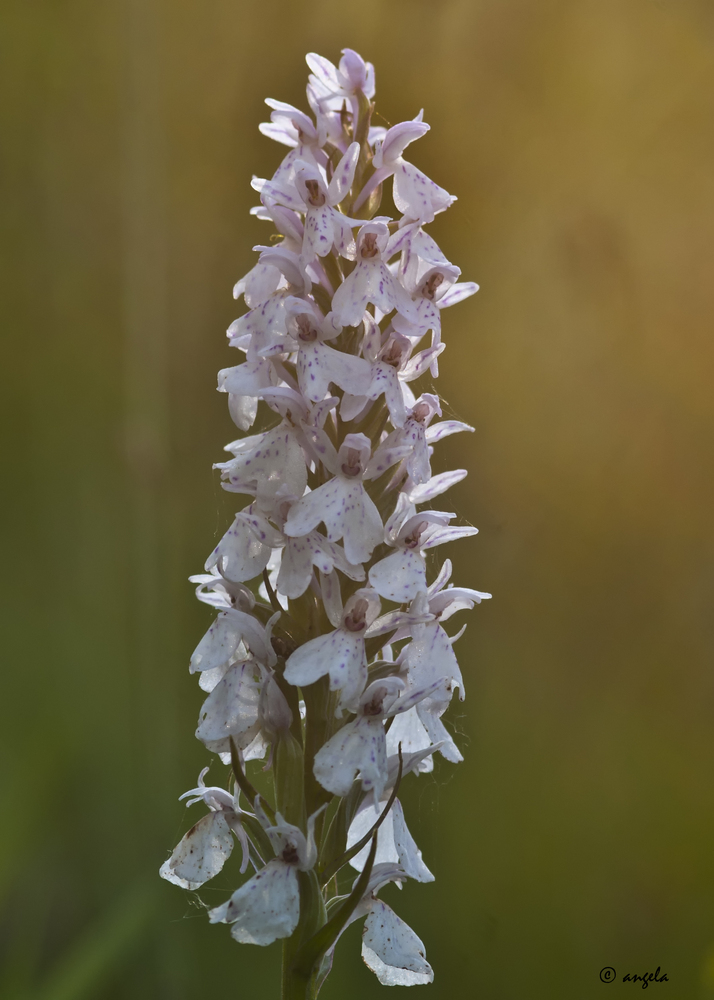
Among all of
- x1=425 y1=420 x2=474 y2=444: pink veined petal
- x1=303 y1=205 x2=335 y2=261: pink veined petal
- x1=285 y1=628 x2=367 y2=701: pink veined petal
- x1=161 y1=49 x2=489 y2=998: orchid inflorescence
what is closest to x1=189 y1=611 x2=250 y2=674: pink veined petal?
x1=161 y1=49 x2=489 y2=998: orchid inflorescence

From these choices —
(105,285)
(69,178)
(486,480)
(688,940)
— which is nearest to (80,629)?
(105,285)

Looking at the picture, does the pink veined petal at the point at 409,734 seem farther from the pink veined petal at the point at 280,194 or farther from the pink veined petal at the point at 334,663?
the pink veined petal at the point at 280,194

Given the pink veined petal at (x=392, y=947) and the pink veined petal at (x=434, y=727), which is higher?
the pink veined petal at (x=434, y=727)

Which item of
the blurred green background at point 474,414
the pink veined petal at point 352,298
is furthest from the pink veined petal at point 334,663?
the blurred green background at point 474,414

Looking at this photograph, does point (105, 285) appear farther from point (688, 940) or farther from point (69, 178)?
point (688, 940)

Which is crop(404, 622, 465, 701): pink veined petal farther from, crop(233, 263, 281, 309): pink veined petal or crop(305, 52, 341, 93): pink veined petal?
crop(305, 52, 341, 93): pink veined petal

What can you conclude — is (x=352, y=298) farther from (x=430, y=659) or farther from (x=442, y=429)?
(x=430, y=659)
